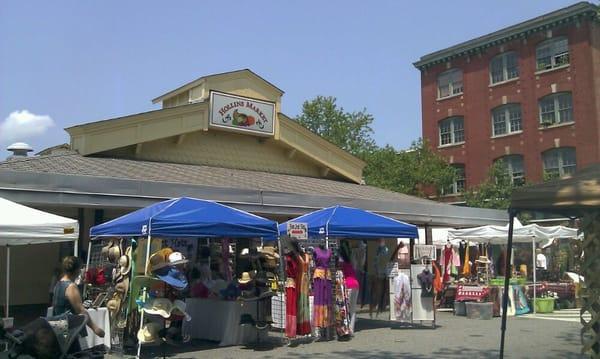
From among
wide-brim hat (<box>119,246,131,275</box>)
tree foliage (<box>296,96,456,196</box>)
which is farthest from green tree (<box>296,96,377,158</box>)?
wide-brim hat (<box>119,246,131,275</box>)

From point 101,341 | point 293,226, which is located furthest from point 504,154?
point 101,341

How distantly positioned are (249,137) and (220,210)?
34.3ft

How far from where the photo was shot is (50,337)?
6672 mm

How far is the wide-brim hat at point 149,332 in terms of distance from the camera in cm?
920

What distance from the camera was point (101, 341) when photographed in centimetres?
909

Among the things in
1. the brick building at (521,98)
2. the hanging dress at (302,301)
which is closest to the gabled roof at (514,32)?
the brick building at (521,98)

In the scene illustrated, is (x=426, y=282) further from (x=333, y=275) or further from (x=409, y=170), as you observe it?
(x=409, y=170)

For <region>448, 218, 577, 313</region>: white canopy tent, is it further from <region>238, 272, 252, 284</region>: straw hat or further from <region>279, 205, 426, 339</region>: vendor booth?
<region>238, 272, 252, 284</region>: straw hat

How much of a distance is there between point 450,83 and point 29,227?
3444cm

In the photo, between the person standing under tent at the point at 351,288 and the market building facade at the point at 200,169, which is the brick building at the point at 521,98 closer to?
the market building facade at the point at 200,169

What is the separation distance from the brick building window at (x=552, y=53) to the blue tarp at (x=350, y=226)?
2529cm

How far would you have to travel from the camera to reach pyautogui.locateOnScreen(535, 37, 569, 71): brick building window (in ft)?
Answer: 111

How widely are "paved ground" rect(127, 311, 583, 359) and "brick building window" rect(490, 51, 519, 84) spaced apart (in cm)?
2559

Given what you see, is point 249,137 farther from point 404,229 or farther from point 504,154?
point 504,154
